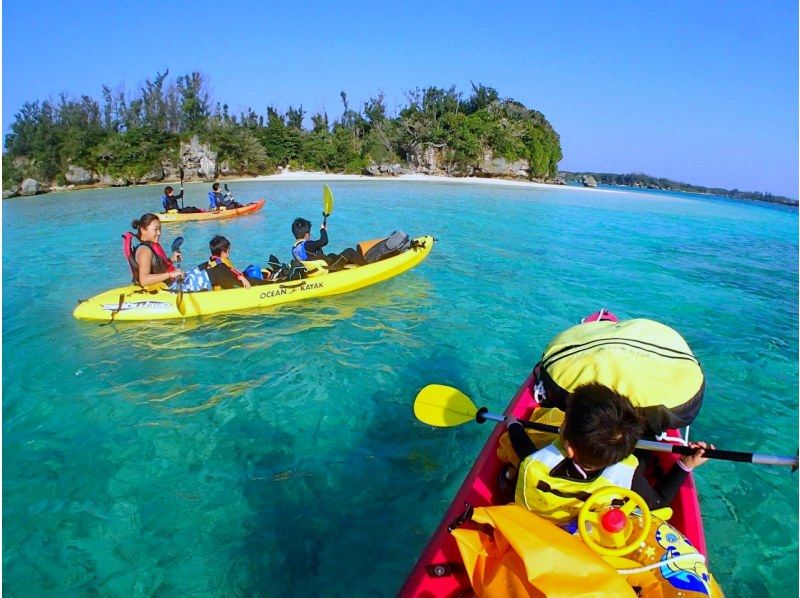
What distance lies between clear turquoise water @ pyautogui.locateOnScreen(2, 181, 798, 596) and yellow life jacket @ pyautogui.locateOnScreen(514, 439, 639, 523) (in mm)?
1199

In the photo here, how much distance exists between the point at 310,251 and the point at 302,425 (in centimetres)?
388

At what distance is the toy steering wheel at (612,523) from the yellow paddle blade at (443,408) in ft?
5.50

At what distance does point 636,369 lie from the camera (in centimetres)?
258

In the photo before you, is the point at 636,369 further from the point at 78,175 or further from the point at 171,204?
the point at 78,175

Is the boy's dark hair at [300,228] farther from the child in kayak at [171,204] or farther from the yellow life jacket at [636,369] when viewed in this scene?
the child in kayak at [171,204]

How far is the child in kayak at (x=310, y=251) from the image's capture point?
7216 mm

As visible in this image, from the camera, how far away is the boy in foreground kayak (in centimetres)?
177

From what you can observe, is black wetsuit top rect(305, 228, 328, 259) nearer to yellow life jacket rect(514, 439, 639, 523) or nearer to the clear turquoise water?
the clear turquoise water

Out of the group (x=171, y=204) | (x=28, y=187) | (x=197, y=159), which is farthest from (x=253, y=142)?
(x=171, y=204)

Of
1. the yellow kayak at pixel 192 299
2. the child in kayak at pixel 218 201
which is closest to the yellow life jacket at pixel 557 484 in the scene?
the yellow kayak at pixel 192 299

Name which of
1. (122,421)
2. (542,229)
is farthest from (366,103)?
(122,421)

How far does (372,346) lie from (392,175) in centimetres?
3692

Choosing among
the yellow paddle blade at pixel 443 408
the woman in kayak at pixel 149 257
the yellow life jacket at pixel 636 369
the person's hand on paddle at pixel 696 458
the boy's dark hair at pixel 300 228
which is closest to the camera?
the person's hand on paddle at pixel 696 458

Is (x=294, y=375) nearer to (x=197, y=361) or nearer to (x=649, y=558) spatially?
(x=197, y=361)
